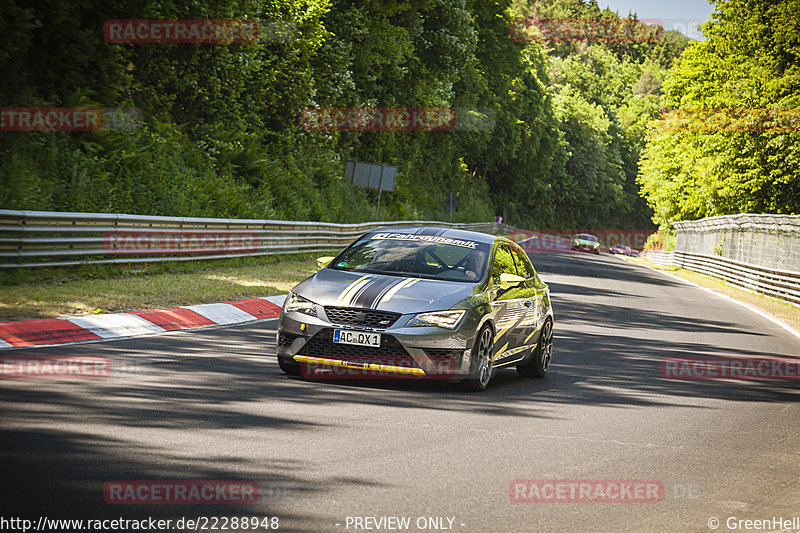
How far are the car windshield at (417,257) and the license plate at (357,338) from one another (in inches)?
46.3

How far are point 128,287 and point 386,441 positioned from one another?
28.9 feet

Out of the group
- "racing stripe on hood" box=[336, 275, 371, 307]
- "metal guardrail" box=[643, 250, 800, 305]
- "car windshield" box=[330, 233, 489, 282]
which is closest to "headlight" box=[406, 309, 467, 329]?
"racing stripe on hood" box=[336, 275, 371, 307]

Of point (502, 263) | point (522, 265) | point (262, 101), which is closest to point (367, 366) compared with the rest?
point (502, 263)

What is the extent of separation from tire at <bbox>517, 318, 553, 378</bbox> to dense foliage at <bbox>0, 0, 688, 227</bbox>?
30.3 ft

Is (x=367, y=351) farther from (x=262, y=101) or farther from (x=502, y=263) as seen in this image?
(x=262, y=101)

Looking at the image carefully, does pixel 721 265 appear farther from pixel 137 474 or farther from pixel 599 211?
pixel 599 211

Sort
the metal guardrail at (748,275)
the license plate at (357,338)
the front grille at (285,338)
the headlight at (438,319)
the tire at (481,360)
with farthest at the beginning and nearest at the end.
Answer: the metal guardrail at (748,275)
the tire at (481,360)
the front grille at (285,338)
the headlight at (438,319)
the license plate at (357,338)

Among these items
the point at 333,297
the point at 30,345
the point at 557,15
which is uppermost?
the point at 557,15

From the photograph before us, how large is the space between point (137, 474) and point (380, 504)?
1.37 m

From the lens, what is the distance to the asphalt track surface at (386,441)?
209 inches

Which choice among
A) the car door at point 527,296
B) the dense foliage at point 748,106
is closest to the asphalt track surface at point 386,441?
the car door at point 527,296

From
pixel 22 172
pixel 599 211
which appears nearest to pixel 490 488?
pixel 22 172

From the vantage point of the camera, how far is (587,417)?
8.73 meters

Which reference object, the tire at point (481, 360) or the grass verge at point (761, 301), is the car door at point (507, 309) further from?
the grass verge at point (761, 301)
